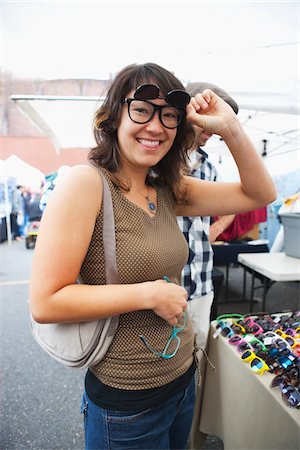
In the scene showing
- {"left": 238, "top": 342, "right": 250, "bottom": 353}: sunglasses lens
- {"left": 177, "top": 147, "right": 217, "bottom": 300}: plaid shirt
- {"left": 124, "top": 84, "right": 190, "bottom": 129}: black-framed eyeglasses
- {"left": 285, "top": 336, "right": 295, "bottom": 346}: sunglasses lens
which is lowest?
{"left": 238, "top": 342, "right": 250, "bottom": 353}: sunglasses lens

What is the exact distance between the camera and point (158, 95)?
0.72 meters

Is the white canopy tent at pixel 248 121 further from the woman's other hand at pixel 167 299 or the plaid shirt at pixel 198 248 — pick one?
the woman's other hand at pixel 167 299

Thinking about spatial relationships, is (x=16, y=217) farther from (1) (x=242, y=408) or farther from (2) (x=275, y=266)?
(1) (x=242, y=408)

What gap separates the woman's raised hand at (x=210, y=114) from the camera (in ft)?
2.75

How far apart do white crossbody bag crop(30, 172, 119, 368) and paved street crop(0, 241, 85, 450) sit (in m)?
1.31

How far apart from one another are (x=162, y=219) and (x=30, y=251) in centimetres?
698

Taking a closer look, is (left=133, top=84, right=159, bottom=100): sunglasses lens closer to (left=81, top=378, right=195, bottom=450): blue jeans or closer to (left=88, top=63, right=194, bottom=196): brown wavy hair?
(left=88, top=63, right=194, bottom=196): brown wavy hair

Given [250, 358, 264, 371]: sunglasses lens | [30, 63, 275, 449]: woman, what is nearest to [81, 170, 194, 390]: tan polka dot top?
[30, 63, 275, 449]: woman

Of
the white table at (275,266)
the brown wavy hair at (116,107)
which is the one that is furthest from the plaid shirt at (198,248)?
the white table at (275,266)

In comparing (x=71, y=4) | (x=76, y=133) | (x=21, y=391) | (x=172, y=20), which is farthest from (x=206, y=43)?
(x=21, y=391)

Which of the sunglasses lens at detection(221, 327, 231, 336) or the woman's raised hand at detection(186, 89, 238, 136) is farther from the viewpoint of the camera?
the sunglasses lens at detection(221, 327, 231, 336)

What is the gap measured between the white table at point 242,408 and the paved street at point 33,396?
82cm

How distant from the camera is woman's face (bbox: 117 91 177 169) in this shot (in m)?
0.73

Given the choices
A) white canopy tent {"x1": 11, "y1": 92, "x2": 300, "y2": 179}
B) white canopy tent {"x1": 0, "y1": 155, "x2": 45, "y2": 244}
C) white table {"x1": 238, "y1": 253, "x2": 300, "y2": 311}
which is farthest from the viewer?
white canopy tent {"x1": 0, "y1": 155, "x2": 45, "y2": 244}
